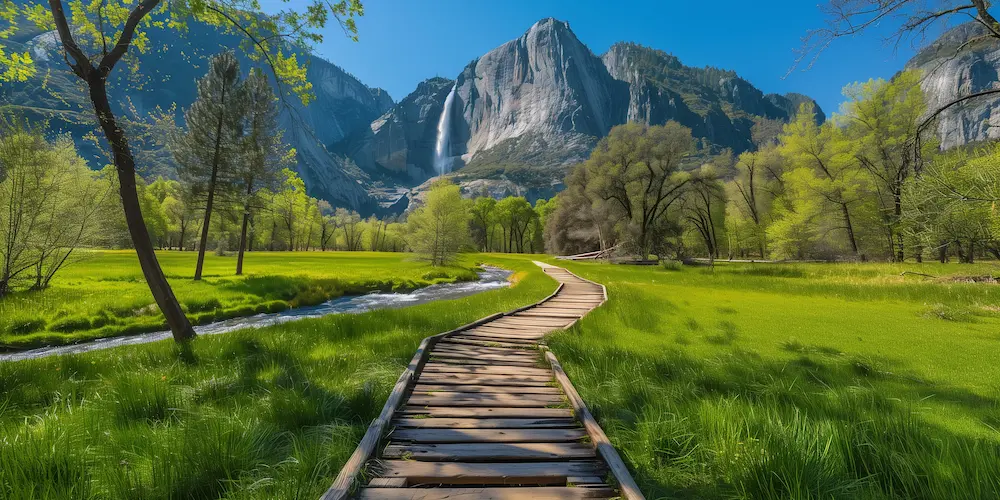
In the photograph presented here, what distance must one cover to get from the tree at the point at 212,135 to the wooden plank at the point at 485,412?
2386 centimetres

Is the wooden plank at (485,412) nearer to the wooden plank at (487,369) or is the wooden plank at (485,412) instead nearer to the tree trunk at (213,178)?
the wooden plank at (487,369)

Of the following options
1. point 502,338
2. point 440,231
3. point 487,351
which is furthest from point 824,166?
point 487,351

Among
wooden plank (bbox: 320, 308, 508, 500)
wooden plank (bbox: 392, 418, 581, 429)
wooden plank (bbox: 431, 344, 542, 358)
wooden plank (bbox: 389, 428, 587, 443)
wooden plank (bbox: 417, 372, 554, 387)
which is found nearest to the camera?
wooden plank (bbox: 320, 308, 508, 500)

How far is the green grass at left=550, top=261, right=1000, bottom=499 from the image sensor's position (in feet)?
9.52

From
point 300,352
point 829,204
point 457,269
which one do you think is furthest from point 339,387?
point 829,204

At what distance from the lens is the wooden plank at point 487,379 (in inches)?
221

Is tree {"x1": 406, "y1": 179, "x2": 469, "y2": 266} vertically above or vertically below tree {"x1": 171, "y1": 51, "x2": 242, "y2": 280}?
below

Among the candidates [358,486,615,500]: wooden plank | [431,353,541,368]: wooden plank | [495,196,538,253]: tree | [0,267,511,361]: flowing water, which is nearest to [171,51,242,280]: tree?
[0,267,511,361]: flowing water

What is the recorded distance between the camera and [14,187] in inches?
502

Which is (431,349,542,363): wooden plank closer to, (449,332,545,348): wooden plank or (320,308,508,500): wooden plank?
(449,332,545,348): wooden plank

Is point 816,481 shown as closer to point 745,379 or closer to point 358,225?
point 745,379

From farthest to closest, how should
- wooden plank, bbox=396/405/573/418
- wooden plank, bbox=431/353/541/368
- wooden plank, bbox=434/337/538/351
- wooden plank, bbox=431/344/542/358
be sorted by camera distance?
wooden plank, bbox=434/337/538/351, wooden plank, bbox=431/344/542/358, wooden plank, bbox=431/353/541/368, wooden plank, bbox=396/405/573/418

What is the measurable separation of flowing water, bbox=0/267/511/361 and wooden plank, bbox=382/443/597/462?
A: 354 inches

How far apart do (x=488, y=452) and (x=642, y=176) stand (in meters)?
37.5
